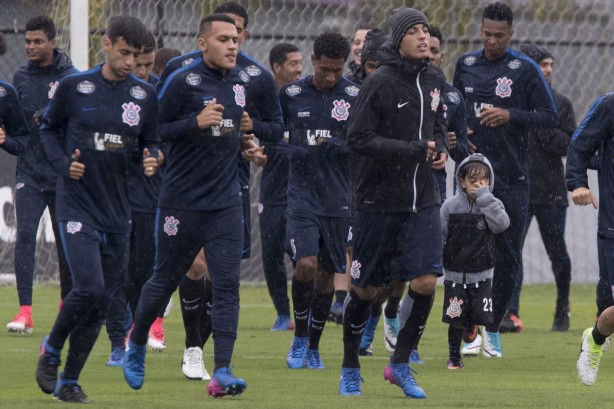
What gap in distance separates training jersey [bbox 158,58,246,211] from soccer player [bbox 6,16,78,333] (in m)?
3.48

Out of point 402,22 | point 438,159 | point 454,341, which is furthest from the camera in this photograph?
point 454,341

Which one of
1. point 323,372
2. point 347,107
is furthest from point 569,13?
point 323,372

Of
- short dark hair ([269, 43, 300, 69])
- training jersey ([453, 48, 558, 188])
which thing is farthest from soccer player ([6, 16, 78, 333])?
training jersey ([453, 48, 558, 188])

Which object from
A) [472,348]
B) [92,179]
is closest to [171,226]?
[92,179]

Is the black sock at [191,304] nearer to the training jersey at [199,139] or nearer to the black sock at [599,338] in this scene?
the training jersey at [199,139]

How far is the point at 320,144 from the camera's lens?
36.0 feet

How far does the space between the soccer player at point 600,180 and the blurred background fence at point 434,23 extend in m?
7.91

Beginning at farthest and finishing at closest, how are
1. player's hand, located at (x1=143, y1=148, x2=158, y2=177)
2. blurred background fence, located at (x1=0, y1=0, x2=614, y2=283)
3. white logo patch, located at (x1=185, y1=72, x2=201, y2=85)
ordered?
blurred background fence, located at (x1=0, y1=0, x2=614, y2=283), white logo patch, located at (x1=185, y1=72, x2=201, y2=85), player's hand, located at (x1=143, y1=148, x2=158, y2=177)

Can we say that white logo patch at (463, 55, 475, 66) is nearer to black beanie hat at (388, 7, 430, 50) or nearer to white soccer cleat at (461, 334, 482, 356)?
white soccer cleat at (461, 334, 482, 356)

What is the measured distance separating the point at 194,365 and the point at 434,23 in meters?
8.83

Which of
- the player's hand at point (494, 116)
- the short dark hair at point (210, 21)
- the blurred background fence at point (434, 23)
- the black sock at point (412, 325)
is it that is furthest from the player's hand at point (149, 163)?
the blurred background fence at point (434, 23)

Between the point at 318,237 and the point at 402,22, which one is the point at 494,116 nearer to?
the point at 318,237

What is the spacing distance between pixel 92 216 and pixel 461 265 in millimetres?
3377

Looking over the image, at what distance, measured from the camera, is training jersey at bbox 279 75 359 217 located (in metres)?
11.0
